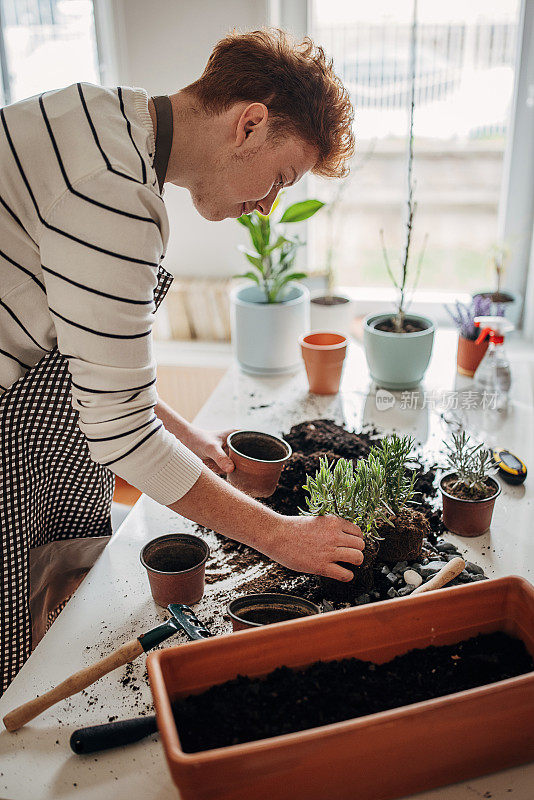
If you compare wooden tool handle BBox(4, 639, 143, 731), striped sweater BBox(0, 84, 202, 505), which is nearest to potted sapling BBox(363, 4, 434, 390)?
striped sweater BBox(0, 84, 202, 505)

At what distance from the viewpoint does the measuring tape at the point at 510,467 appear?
1382 mm

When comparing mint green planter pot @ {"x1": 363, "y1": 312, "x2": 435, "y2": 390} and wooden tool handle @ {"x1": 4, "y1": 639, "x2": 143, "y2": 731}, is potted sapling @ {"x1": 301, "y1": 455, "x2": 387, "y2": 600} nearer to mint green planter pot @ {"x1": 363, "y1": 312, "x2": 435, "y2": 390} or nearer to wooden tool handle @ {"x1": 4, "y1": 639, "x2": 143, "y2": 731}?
wooden tool handle @ {"x1": 4, "y1": 639, "x2": 143, "y2": 731}

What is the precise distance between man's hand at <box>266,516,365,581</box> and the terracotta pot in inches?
36.4

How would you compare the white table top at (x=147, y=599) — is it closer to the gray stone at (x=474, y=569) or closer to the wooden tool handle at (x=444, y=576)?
the gray stone at (x=474, y=569)

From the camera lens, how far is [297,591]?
1097 millimetres

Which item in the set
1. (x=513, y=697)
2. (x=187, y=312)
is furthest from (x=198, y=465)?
(x=187, y=312)

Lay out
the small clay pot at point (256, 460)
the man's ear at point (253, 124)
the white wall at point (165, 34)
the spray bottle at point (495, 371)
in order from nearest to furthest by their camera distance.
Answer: the man's ear at point (253, 124) < the small clay pot at point (256, 460) < the spray bottle at point (495, 371) < the white wall at point (165, 34)

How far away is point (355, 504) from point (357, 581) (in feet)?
0.39

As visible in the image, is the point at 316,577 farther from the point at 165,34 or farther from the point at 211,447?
the point at 165,34

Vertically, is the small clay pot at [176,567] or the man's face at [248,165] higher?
the man's face at [248,165]

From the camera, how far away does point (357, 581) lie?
1081 mm

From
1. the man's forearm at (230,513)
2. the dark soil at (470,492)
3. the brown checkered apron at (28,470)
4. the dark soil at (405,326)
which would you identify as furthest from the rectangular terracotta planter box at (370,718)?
the dark soil at (405,326)

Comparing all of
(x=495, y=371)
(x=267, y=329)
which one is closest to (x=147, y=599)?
(x=267, y=329)

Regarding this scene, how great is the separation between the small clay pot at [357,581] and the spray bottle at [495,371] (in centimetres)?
79
